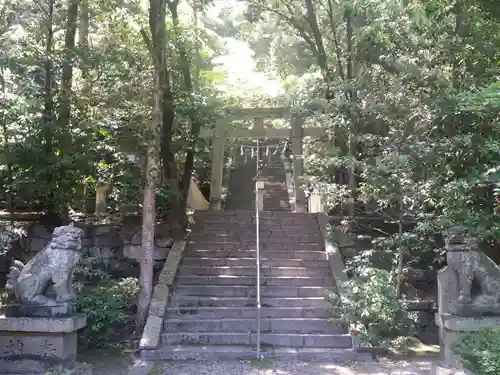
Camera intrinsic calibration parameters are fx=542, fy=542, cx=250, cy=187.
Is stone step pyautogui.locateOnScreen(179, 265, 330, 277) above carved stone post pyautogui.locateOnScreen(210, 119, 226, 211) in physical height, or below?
below

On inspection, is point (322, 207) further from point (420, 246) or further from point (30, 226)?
point (30, 226)

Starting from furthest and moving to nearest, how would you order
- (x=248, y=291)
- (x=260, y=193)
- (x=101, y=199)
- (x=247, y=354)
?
(x=260, y=193) < (x=101, y=199) < (x=248, y=291) < (x=247, y=354)

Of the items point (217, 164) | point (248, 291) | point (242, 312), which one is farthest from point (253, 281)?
point (217, 164)

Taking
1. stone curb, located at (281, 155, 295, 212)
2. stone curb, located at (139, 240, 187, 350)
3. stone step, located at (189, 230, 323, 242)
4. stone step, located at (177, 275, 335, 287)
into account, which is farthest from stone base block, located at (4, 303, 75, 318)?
stone curb, located at (281, 155, 295, 212)

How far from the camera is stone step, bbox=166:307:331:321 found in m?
8.55

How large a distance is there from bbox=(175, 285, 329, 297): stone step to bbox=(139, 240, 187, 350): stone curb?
31 cm

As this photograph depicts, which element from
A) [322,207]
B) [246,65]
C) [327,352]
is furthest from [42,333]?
[246,65]

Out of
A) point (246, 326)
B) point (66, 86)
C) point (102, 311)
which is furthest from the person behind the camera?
point (66, 86)

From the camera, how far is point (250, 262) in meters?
10.2

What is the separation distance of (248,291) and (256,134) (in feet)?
22.0

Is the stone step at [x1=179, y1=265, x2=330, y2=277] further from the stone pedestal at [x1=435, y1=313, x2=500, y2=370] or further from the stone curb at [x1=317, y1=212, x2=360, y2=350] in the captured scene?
the stone pedestal at [x1=435, y1=313, x2=500, y2=370]

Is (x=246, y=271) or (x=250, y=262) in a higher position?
(x=250, y=262)

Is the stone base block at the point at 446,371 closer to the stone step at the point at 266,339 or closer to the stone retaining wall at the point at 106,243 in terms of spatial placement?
the stone step at the point at 266,339

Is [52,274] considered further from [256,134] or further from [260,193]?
[260,193]
